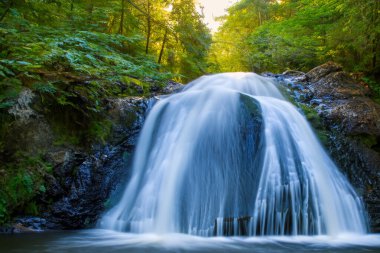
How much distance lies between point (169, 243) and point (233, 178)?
143cm

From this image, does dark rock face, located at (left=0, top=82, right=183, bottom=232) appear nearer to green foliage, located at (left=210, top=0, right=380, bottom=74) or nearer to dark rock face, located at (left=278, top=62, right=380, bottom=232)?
dark rock face, located at (left=278, top=62, right=380, bottom=232)

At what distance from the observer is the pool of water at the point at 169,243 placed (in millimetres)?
3189

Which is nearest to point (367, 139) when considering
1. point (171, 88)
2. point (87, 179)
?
point (171, 88)

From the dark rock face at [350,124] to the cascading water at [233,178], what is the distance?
0.94 ft

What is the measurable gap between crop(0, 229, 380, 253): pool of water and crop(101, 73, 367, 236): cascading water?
0.24 metres

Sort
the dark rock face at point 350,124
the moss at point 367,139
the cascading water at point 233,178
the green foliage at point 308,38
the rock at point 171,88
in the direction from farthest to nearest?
the green foliage at point 308,38, the rock at point 171,88, the moss at point 367,139, the dark rock face at point 350,124, the cascading water at point 233,178

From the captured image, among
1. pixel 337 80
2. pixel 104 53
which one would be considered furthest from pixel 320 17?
pixel 104 53

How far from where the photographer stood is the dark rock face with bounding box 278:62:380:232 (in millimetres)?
5020

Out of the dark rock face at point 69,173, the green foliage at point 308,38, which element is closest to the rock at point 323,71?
the green foliage at point 308,38

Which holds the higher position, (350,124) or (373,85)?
(373,85)

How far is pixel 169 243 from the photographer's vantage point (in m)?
3.42

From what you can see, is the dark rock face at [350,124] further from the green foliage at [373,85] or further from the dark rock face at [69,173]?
the dark rock face at [69,173]

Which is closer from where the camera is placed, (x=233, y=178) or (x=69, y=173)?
(x=233, y=178)

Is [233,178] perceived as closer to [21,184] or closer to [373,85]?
[21,184]
